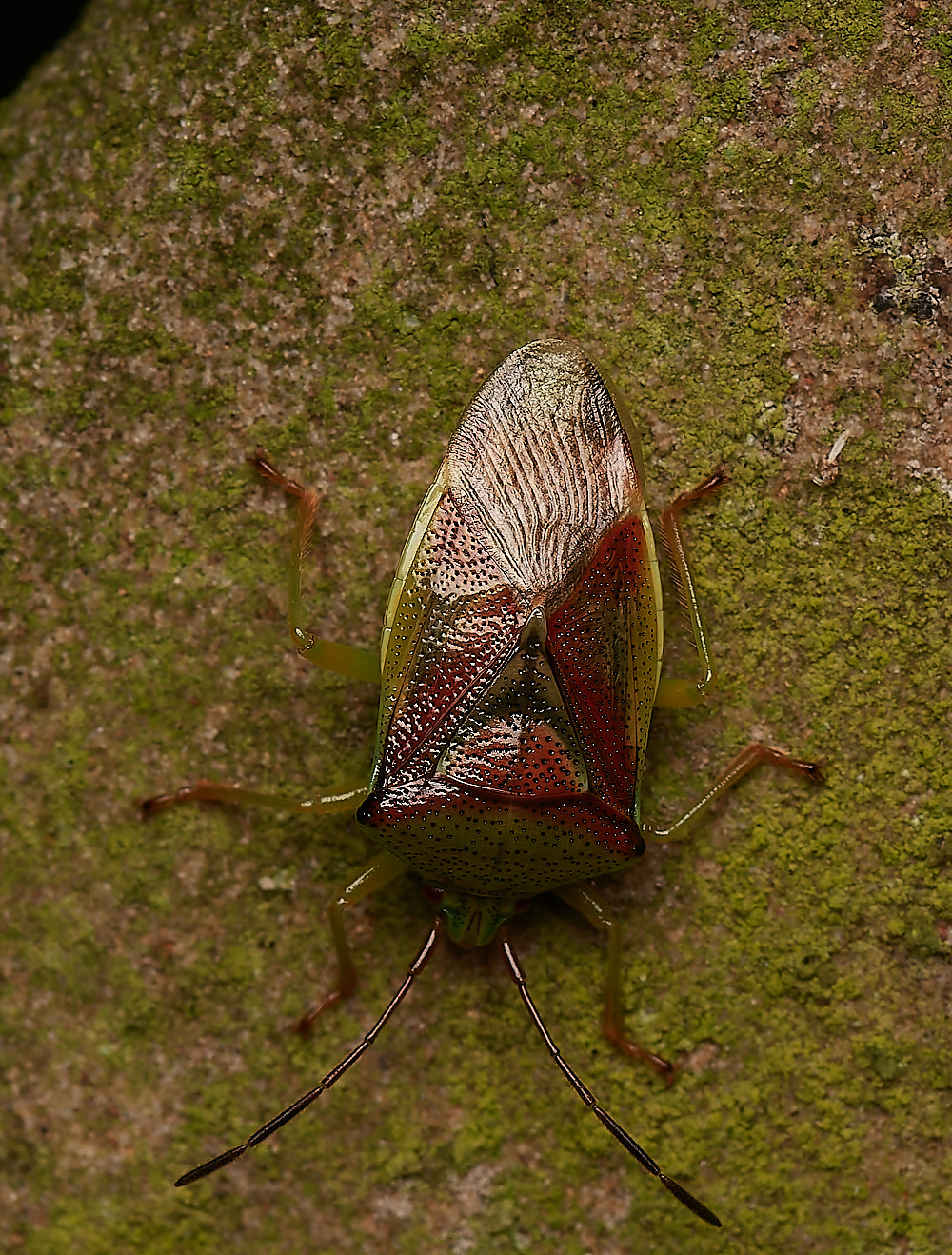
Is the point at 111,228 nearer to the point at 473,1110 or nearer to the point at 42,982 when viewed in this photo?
the point at 42,982

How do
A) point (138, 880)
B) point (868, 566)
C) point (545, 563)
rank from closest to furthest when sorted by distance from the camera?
1. point (545, 563)
2. point (868, 566)
3. point (138, 880)

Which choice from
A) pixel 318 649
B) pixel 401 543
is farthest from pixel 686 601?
pixel 318 649

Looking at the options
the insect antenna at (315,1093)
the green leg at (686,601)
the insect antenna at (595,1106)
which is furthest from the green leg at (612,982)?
the green leg at (686,601)

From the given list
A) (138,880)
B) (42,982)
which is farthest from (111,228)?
(42,982)

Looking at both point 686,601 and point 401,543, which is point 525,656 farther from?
point 401,543

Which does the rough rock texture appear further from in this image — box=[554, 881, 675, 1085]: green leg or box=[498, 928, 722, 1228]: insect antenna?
box=[498, 928, 722, 1228]: insect antenna
